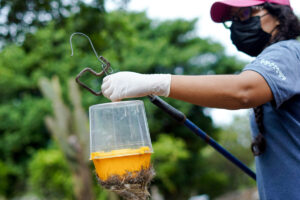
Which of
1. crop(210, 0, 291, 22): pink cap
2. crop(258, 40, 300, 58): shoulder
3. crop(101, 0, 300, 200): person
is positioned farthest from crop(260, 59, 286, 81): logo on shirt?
crop(210, 0, 291, 22): pink cap

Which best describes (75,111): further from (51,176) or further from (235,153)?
(235,153)

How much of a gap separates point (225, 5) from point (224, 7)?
0.02 m

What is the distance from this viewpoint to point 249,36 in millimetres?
2264

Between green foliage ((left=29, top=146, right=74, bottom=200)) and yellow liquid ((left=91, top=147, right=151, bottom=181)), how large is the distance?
1184 cm

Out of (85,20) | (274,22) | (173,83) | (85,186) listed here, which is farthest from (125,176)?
(85,186)

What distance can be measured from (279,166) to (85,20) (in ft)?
12.6

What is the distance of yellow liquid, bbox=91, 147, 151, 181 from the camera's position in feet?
5.49

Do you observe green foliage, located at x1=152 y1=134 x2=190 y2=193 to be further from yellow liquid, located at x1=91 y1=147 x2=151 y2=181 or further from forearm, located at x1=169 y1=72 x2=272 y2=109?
forearm, located at x1=169 y1=72 x2=272 y2=109

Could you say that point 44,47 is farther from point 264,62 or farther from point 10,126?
point 264,62

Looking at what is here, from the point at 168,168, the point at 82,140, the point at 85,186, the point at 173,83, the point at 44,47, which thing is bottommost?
the point at 168,168

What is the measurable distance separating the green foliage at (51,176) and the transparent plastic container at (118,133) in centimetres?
1173

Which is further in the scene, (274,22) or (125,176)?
(274,22)

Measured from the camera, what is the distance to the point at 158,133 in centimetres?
1595

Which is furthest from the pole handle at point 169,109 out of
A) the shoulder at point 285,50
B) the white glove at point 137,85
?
the shoulder at point 285,50
